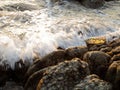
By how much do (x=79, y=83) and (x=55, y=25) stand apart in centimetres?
418

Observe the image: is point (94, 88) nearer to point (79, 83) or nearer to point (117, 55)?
point (79, 83)

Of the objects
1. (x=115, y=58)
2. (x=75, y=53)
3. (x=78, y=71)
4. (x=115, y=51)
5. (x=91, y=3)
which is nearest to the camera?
(x=78, y=71)

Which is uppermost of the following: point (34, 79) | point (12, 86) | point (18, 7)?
point (18, 7)

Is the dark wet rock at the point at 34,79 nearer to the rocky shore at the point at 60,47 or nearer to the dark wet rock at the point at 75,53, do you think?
the rocky shore at the point at 60,47

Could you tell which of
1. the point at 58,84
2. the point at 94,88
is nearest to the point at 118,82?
the point at 94,88

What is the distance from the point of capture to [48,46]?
7926mm

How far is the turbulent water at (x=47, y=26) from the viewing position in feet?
25.2

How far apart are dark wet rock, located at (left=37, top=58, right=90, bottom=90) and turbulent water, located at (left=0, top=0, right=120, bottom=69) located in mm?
1896

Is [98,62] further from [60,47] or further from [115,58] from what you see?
[60,47]

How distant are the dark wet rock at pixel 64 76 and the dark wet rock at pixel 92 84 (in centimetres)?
15

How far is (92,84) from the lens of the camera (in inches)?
203

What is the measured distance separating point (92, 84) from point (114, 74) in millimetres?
666

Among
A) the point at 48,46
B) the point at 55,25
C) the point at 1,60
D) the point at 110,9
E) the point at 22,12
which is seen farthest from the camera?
the point at 110,9

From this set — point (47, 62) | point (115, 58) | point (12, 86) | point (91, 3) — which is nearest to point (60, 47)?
point (47, 62)
